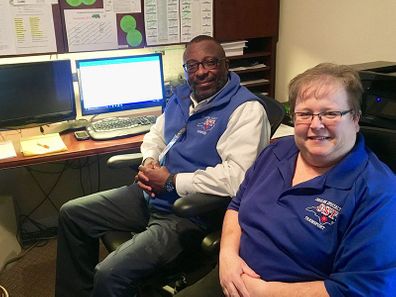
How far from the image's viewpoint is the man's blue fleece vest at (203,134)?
166cm

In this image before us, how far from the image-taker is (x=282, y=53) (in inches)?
109

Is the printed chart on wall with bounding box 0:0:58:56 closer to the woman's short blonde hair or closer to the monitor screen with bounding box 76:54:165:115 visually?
the monitor screen with bounding box 76:54:165:115

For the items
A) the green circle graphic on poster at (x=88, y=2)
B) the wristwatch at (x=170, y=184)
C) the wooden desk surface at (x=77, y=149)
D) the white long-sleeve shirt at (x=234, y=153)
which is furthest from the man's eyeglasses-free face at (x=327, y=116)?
the green circle graphic on poster at (x=88, y=2)

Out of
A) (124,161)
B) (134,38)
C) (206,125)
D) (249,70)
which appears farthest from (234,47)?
(124,161)

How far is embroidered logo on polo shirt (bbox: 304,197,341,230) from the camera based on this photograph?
3.61ft

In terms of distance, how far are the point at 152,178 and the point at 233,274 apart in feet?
1.92

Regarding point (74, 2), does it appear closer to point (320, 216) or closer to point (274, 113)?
point (274, 113)

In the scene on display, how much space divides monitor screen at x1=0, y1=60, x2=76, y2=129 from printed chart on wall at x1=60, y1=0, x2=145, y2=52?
16cm

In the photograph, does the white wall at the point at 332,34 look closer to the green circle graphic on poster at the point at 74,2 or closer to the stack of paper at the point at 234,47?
the stack of paper at the point at 234,47

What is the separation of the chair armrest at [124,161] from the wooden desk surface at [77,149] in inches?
6.2

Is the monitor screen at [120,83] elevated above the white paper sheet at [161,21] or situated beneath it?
situated beneath

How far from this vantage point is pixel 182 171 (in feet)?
5.62

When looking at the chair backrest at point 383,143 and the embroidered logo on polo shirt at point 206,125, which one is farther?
the embroidered logo on polo shirt at point 206,125

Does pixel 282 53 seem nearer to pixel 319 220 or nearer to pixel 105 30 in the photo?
pixel 105 30
